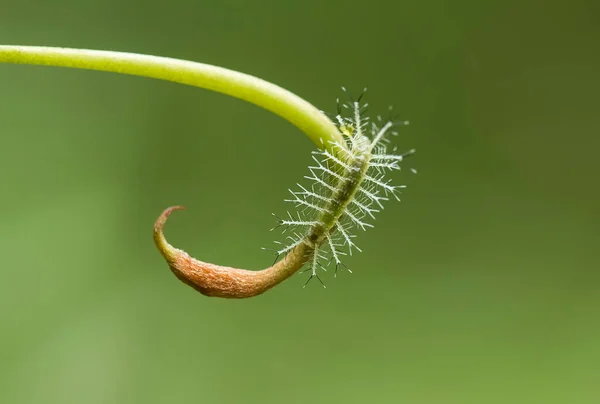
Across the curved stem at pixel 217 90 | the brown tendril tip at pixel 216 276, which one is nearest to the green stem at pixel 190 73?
the curved stem at pixel 217 90

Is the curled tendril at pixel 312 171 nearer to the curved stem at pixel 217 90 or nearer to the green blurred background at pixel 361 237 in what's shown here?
the curved stem at pixel 217 90

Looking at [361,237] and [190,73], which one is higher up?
[361,237]

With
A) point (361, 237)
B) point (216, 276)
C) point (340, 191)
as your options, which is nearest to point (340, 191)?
point (340, 191)

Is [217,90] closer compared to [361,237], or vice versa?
[217,90]

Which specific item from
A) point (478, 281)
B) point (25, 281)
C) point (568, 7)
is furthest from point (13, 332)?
point (568, 7)

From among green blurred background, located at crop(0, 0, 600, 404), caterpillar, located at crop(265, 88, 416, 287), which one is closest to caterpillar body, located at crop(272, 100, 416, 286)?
caterpillar, located at crop(265, 88, 416, 287)

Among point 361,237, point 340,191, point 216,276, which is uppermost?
point 361,237

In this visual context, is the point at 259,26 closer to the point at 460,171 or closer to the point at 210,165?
the point at 210,165

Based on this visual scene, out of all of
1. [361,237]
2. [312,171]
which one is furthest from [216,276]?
[361,237]

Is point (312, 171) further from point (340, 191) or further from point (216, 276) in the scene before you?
point (216, 276)
